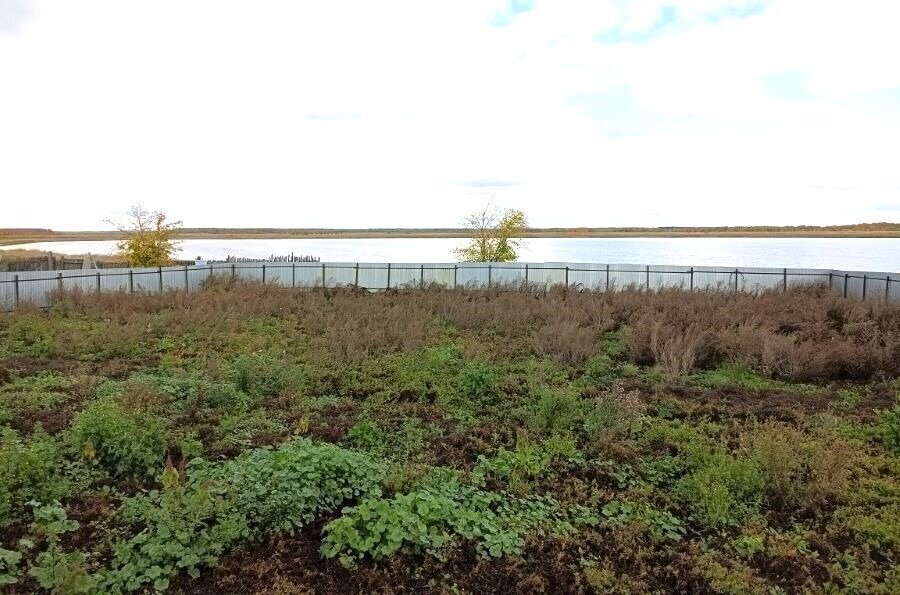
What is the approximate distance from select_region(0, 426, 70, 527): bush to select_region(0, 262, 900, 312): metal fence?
15.3 m

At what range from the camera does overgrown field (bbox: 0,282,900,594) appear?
3.93 meters

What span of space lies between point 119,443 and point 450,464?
119 inches

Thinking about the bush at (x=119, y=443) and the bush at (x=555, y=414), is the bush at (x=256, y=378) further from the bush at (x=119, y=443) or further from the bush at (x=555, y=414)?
the bush at (x=555, y=414)

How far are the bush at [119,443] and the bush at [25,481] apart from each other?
34 centimetres

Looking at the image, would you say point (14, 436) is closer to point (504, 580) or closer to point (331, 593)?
point (331, 593)

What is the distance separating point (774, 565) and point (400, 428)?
12.7 feet

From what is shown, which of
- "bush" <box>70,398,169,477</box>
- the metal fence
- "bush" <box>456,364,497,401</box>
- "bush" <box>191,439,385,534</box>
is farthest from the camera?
the metal fence

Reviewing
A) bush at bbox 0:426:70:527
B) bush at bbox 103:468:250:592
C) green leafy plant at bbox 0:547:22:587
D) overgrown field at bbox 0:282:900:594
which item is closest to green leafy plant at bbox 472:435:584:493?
overgrown field at bbox 0:282:900:594

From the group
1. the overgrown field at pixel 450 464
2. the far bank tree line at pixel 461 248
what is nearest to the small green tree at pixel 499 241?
the far bank tree line at pixel 461 248

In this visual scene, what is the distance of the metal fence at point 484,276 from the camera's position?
20.2 metres

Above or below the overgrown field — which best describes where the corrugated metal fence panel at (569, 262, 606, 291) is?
above

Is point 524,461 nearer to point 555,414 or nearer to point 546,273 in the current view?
point 555,414

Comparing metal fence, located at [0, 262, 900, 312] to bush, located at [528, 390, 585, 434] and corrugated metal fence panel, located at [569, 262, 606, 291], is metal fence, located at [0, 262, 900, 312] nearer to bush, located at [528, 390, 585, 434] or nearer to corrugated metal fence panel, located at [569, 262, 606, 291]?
corrugated metal fence panel, located at [569, 262, 606, 291]

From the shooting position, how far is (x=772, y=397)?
830 centimetres
